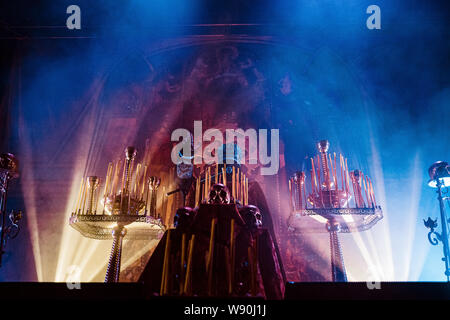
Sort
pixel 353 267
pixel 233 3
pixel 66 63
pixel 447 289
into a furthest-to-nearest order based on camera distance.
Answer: pixel 66 63, pixel 233 3, pixel 353 267, pixel 447 289

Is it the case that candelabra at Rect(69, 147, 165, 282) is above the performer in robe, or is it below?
above

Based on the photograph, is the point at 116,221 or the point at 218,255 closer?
the point at 218,255

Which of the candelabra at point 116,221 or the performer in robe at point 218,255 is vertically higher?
the candelabra at point 116,221

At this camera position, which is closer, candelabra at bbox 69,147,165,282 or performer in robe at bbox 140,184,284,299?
performer in robe at bbox 140,184,284,299

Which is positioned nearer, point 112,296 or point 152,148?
point 112,296

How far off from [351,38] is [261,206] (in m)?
2.97

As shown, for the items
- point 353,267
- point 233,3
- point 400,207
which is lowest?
point 353,267

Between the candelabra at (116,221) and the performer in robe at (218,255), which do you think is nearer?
the performer in robe at (218,255)

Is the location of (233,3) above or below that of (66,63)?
A: above

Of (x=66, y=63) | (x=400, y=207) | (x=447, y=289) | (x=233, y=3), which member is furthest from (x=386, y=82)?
(x=66, y=63)

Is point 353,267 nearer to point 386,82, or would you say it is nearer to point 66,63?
point 386,82

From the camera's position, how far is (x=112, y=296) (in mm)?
1138

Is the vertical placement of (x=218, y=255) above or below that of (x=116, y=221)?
below
